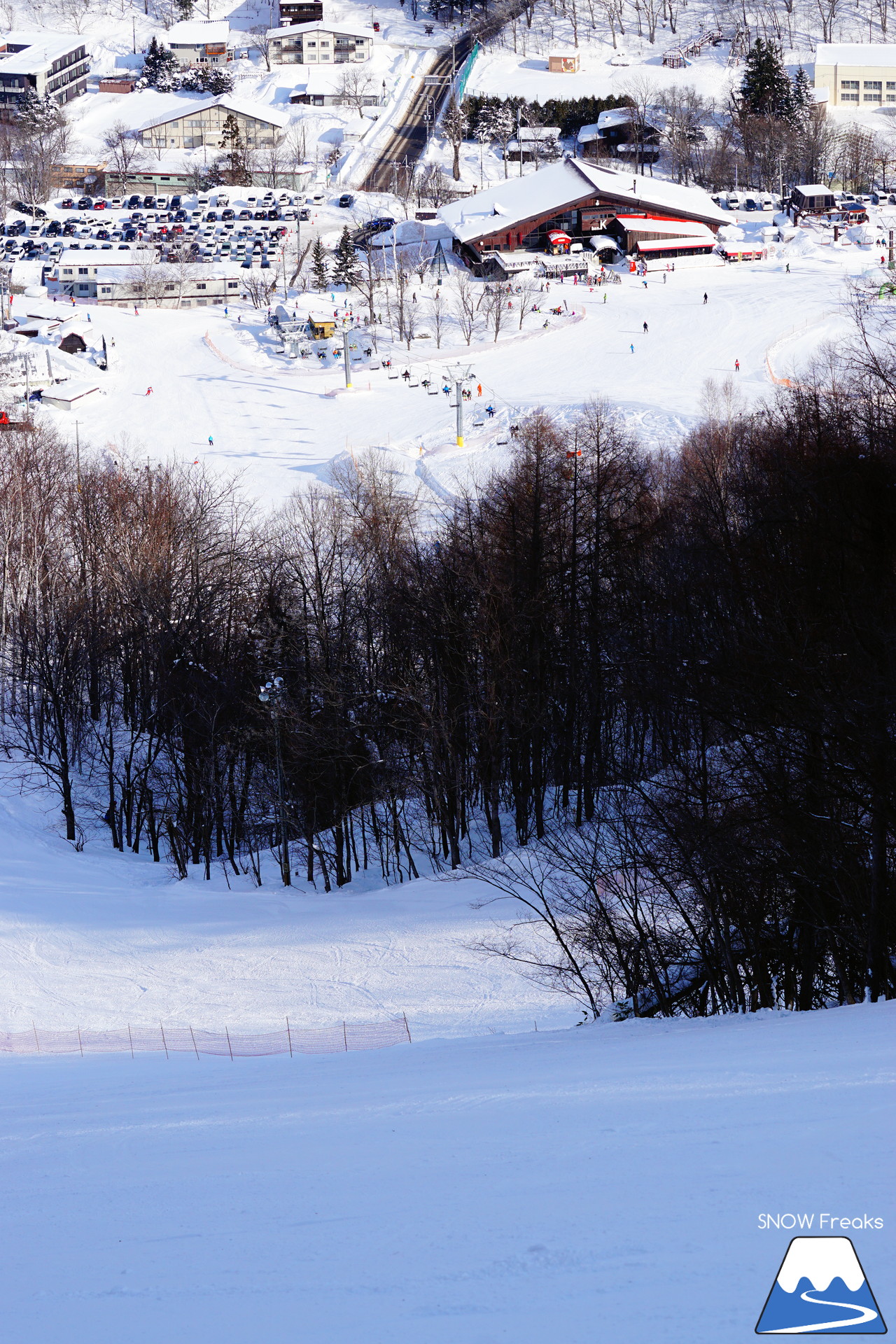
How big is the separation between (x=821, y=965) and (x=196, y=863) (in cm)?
1187

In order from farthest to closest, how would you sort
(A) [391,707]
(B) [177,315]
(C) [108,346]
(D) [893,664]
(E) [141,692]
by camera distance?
1. (B) [177,315]
2. (C) [108,346]
3. (E) [141,692]
4. (A) [391,707]
5. (D) [893,664]

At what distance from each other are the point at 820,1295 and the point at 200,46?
124 m

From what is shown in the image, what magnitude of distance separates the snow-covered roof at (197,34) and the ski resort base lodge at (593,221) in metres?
57.4

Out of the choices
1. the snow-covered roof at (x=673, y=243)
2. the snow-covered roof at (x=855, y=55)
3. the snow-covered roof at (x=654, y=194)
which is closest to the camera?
the snow-covered roof at (x=673, y=243)

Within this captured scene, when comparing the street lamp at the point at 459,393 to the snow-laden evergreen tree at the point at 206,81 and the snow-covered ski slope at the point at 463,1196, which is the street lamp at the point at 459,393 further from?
the snow-laden evergreen tree at the point at 206,81

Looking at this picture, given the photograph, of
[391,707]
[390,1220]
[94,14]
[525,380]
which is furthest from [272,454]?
[94,14]

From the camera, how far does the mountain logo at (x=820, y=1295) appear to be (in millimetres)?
4480

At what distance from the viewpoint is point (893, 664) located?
11.1 metres

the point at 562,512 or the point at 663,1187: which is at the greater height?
the point at 562,512

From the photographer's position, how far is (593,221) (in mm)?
66750

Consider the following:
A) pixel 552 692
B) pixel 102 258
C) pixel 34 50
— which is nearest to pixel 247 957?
pixel 552 692

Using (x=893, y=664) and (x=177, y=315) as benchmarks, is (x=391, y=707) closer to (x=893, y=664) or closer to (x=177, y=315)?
(x=893, y=664)

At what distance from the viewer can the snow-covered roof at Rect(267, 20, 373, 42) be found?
10800 centimetres

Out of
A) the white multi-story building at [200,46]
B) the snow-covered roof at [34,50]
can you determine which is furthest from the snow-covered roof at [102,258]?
the white multi-story building at [200,46]
